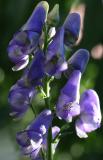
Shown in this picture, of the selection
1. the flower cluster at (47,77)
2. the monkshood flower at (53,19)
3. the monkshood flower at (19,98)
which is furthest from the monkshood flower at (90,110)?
the monkshood flower at (53,19)

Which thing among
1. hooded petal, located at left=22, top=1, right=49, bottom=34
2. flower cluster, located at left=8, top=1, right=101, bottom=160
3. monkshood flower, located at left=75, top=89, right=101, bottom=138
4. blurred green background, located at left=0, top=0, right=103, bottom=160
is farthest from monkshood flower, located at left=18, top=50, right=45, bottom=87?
blurred green background, located at left=0, top=0, right=103, bottom=160

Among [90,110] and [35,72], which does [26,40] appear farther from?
[90,110]

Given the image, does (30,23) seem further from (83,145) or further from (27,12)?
(27,12)

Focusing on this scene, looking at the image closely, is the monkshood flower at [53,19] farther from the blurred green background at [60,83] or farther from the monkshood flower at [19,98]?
the blurred green background at [60,83]

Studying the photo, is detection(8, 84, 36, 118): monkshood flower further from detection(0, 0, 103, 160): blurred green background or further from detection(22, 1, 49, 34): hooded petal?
detection(0, 0, 103, 160): blurred green background

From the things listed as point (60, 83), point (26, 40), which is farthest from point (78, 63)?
point (60, 83)

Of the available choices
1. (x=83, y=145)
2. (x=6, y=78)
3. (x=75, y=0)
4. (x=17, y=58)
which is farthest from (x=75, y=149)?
(x=17, y=58)
